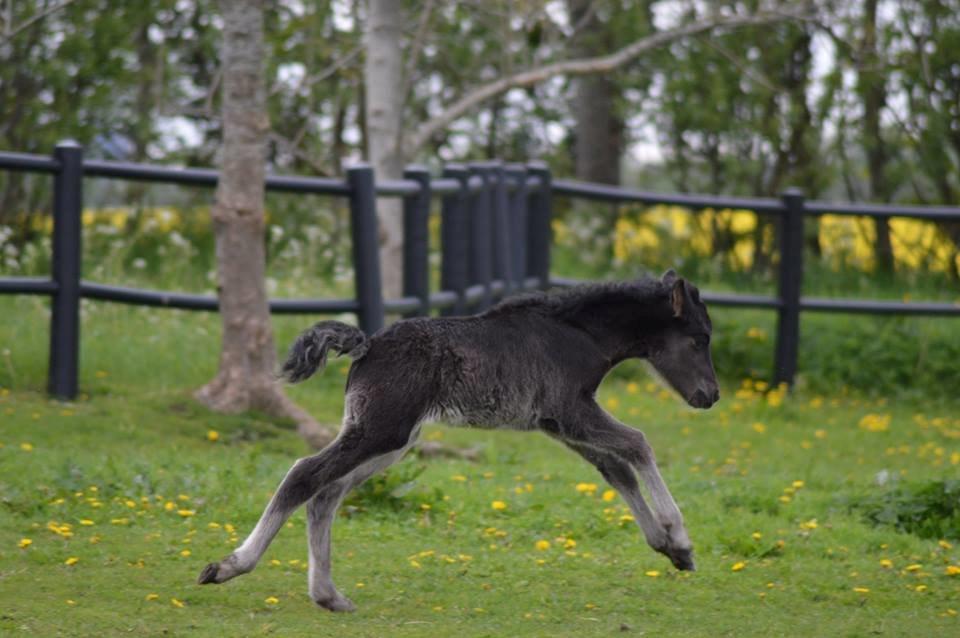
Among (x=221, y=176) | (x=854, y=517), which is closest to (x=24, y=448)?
(x=221, y=176)

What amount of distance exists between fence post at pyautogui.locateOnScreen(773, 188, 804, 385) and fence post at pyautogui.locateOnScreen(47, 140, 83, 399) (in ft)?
19.5

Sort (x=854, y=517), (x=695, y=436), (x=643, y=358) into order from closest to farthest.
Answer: (x=643, y=358) < (x=854, y=517) < (x=695, y=436)

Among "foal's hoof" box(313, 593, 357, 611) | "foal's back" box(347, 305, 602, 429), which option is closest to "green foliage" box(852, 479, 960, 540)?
"foal's back" box(347, 305, 602, 429)

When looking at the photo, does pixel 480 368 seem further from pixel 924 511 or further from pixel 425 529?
pixel 924 511

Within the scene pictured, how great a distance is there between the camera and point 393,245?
39.9 feet

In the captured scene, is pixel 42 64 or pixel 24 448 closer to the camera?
pixel 24 448

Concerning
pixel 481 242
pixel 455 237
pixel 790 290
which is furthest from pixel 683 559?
pixel 790 290

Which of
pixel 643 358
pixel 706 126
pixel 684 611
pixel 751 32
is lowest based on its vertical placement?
pixel 684 611

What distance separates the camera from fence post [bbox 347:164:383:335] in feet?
33.0

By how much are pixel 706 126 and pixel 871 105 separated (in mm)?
1690

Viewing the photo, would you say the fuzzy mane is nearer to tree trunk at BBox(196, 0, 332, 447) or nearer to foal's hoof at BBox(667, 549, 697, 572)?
foal's hoof at BBox(667, 549, 697, 572)

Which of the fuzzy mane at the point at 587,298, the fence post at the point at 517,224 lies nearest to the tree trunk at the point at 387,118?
the fence post at the point at 517,224

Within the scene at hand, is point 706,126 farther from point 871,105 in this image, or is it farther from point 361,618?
point 361,618

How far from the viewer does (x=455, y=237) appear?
468 inches
